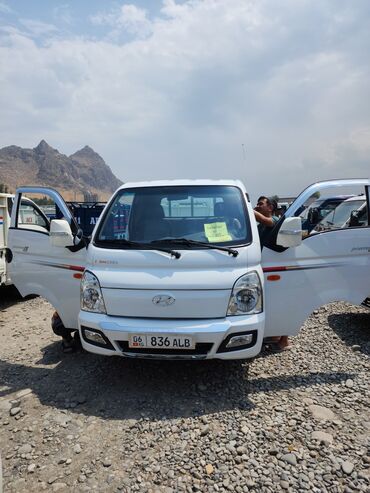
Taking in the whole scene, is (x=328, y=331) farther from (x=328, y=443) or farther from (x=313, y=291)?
(x=328, y=443)

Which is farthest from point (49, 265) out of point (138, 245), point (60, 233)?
point (138, 245)

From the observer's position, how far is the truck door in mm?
3434

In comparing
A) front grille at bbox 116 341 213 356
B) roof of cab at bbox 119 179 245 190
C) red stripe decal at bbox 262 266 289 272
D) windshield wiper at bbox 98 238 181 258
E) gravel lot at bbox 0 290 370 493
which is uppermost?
roof of cab at bbox 119 179 245 190

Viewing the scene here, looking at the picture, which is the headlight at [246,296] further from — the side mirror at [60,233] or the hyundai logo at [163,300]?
the side mirror at [60,233]

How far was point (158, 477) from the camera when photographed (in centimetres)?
229

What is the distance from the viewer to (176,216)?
3.73 meters

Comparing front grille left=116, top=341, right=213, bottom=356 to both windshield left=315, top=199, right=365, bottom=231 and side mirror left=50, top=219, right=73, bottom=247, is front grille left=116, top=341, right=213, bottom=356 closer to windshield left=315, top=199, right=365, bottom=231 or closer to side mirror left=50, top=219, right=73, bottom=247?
side mirror left=50, top=219, right=73, bottom=247

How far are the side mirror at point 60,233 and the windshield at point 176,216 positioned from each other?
0.28 metres

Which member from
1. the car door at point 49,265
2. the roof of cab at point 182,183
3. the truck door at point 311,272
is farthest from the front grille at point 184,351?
the roof of cab at point 182,183

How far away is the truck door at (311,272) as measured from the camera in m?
3.43

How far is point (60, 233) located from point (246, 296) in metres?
1.82

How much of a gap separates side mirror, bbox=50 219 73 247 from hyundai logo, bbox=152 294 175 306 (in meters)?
1.09

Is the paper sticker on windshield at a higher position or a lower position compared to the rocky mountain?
lower

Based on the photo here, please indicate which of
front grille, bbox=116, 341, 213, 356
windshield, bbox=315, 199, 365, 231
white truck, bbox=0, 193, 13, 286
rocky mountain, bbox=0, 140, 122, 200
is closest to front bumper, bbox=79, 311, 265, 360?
front grille, bbox=116, 341, 213, 356
